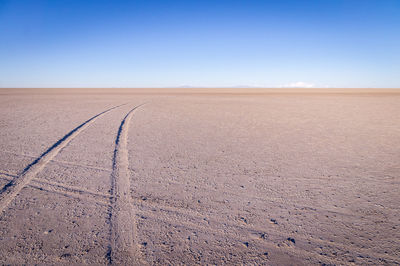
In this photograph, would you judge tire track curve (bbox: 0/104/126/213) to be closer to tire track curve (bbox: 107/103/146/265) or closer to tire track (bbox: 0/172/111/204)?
tire track (bbox: 0/172/111/204)

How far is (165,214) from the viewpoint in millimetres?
3021

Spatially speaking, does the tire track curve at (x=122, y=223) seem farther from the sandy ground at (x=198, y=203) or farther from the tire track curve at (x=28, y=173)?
the tire track curve at (x=28, y=173)

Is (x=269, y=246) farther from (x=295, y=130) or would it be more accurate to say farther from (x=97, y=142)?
(x=295, y=130)

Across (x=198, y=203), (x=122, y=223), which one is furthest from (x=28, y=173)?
(x=198, y=203)

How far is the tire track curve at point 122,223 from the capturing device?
7.58 feet

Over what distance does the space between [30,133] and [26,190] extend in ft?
15.9

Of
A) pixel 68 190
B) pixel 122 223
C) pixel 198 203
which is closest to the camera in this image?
pixel 122 223

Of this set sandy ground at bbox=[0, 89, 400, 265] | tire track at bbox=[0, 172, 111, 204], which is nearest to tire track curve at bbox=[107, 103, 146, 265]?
sandy ground at bbox=[0, 89, 400, 265]

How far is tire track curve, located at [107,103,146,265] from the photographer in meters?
2.31

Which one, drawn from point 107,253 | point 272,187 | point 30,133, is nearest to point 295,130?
point 272,187

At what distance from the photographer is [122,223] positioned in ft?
9.23

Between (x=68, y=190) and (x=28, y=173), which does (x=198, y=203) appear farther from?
(x=28, y=173)

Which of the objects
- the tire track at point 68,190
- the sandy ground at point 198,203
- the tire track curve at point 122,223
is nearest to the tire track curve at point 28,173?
the sandy ground at point 198,203

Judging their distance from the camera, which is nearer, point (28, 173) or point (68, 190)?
point (68, 190)
